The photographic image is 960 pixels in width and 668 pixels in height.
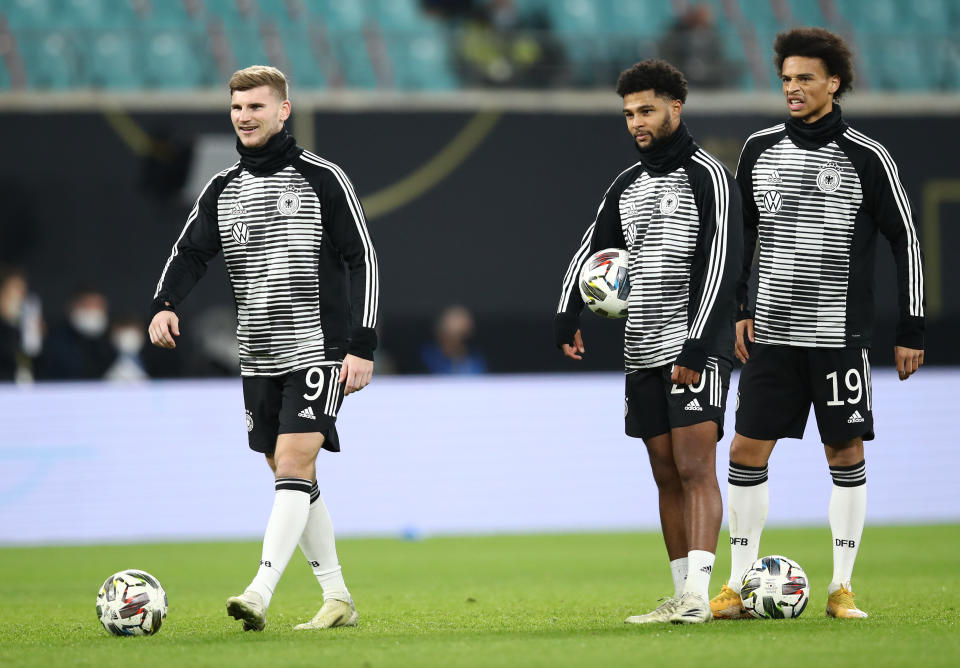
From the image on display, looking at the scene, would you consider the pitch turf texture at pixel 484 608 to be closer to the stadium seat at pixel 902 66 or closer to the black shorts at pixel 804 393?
the black shorts at pixel 804 393

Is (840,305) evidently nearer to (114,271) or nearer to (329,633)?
(329,633)

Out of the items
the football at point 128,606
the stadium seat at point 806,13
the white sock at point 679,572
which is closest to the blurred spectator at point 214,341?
the stadium seat at point 806,13

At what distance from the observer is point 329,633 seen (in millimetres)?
5520

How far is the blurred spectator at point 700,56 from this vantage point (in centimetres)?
1822

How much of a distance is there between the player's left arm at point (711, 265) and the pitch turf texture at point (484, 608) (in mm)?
1066

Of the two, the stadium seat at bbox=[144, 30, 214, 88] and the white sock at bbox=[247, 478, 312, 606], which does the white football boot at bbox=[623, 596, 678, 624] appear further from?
the stadium seat at bbox=[144, 30, 214, 88]

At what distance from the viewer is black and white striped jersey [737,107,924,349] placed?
235 inches

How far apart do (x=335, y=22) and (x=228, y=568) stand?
460 inches

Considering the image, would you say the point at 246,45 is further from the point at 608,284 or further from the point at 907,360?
the point at 907,360

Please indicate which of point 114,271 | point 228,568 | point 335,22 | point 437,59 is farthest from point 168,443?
point 335,22

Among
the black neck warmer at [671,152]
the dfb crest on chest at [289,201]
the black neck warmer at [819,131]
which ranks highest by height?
the black neck warmer at [819,131]

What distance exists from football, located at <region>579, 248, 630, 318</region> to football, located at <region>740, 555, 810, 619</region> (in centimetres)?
121

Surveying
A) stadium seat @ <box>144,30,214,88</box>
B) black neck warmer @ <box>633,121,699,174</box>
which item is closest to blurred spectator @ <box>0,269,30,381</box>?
stadium seat @ <box>144,30,214,88</box>

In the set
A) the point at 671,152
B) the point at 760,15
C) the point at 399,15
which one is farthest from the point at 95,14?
the point at 671,152
